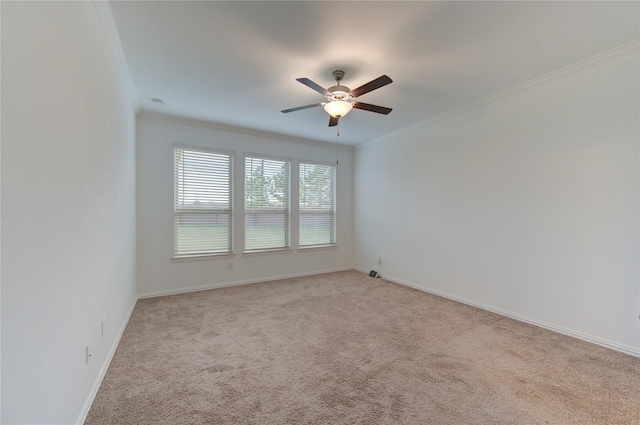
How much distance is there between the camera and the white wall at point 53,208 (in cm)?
94

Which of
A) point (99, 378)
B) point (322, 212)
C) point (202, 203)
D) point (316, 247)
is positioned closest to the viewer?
point (99, 378)

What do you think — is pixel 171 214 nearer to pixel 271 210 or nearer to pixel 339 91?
pixel 271 210

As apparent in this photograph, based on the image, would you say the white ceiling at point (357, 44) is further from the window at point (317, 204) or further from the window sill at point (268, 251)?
the window sill at point (268, 251)

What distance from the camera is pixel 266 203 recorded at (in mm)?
4883

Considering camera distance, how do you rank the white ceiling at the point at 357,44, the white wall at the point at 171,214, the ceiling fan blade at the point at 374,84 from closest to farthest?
the white ceiling at the point at 357,44, the ceiling fan blade at the point at 374,84, the white wall at the point at 171,214

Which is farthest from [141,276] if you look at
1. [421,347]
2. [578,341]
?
[578,341]

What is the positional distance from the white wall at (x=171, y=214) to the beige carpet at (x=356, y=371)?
808 mm

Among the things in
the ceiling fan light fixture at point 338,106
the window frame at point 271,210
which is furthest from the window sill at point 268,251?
the ceiling fan light fixture at point 338,106

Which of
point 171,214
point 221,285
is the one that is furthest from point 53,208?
point 221,285

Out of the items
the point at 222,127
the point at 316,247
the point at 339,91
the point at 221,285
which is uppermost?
the point at 222,127

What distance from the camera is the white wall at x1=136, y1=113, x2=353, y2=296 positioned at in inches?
154

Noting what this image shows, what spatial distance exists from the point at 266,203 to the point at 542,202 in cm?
392

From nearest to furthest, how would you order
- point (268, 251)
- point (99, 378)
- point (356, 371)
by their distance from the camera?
point (99, 378) < point (356, 371) < point (268, 251)

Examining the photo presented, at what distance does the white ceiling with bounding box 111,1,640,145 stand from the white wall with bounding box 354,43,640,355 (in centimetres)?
34
